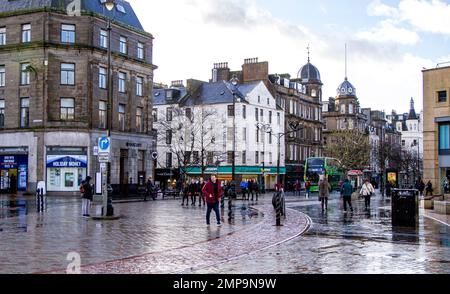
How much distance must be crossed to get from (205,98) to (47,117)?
98.3ft

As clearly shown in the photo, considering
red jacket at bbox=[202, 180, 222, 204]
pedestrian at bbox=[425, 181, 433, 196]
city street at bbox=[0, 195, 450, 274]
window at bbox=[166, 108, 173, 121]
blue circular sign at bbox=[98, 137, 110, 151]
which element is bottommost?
city street at bbox=[0, 195, 450, 274]

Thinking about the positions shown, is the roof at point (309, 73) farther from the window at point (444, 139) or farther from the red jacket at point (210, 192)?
the red jacket at point (210, 192)

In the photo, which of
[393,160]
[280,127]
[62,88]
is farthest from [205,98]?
[393,160]

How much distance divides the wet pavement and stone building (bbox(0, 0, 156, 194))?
31763mm

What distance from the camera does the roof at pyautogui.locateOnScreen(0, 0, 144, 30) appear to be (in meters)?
46.9

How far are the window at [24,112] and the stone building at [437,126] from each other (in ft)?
106

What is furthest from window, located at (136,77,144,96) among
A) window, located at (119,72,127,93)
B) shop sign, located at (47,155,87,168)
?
shop sign, located at (47,155,87,168)

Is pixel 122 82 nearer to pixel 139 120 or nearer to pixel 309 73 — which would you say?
pixel 139 120

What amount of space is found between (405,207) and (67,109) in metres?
33.8

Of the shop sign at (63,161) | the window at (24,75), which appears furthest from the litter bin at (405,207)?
the window at (24,75)

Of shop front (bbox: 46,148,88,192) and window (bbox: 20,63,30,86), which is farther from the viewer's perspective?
window (bbox: 20,63,30,86)

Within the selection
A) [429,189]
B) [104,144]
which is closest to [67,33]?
[104,144]

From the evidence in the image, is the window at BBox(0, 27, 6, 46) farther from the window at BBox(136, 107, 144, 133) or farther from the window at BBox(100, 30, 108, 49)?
the window at BBox(136, 107, 144, 133)
